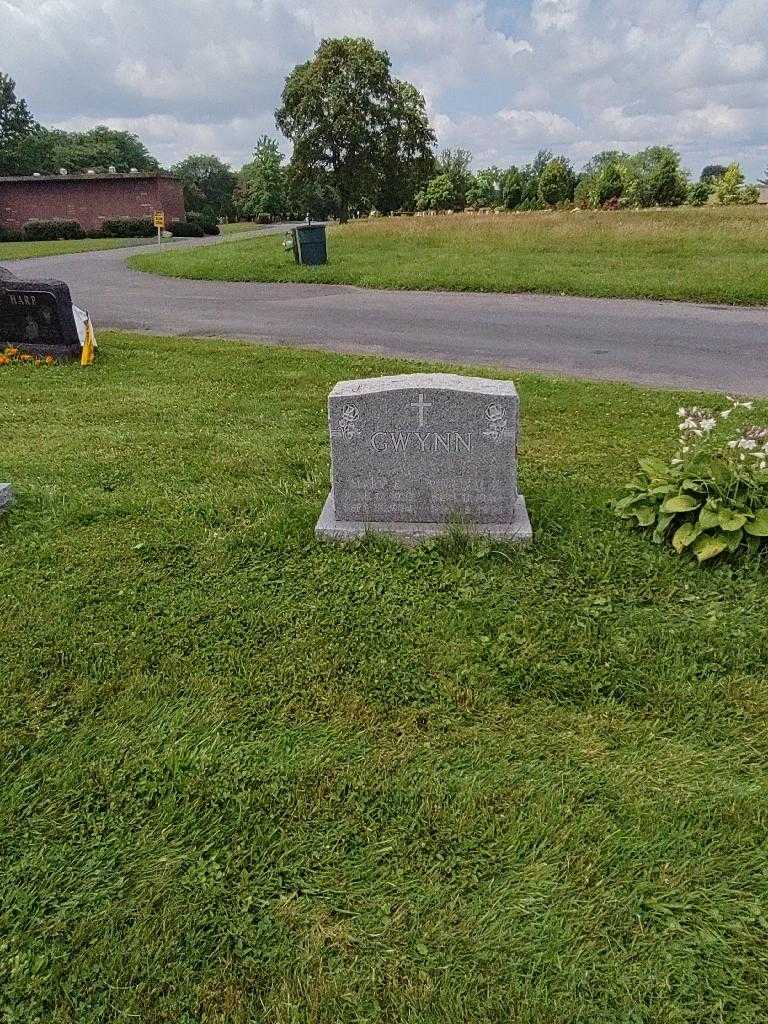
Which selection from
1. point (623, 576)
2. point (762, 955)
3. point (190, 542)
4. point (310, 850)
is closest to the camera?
point (762, 955)

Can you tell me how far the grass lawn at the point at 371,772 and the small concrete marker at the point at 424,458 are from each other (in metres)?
0.21

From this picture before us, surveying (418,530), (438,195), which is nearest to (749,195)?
(438,195)

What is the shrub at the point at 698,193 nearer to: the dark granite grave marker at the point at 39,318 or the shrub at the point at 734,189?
the shrub at the point at 734,189

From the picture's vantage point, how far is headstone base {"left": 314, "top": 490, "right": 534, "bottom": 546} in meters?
4.22

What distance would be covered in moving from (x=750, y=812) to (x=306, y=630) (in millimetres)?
2042

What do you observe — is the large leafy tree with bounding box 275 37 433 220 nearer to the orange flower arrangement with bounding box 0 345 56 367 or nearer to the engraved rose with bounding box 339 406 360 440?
the orange flower arrangement with bounding box 0 345 56 367

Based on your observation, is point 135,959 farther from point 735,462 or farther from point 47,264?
point 47,264

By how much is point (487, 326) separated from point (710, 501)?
8228mm

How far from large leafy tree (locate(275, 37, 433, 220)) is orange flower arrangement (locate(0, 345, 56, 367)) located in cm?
4280

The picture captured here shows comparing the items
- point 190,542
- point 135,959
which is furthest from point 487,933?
point 190,542

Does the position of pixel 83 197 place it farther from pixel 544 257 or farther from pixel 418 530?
pixel 418 530

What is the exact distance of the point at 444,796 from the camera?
2600 mm

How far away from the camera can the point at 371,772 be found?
2.71 m

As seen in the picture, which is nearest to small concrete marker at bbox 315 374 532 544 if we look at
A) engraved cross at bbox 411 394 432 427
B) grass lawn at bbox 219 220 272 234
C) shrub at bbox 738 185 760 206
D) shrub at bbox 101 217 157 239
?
engraved cross at bbox 411 394 432 427
